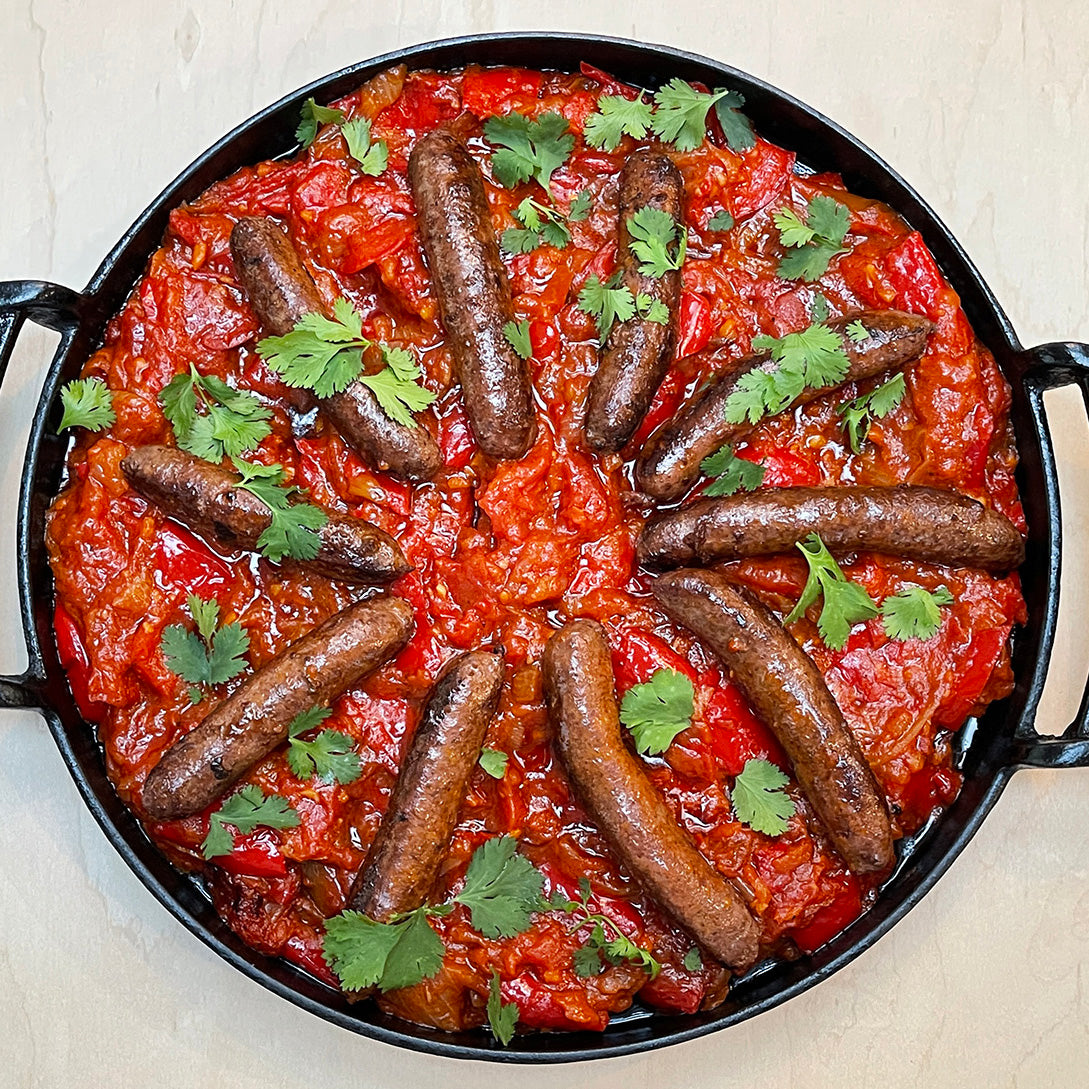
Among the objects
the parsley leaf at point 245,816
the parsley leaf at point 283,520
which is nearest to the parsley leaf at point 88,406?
the parsley leaf at point 283,520

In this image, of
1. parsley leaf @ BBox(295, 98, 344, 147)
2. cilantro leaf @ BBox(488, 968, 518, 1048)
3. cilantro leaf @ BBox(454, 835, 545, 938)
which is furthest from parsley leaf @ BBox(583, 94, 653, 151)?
cilantro leaf @ BBox(488, 968, 518, 1048)

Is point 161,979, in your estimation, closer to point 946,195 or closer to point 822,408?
point 822,408

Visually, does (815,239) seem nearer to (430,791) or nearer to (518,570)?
(518,570)

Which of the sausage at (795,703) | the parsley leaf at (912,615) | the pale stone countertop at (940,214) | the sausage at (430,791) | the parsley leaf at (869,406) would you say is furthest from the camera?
the pale stone countertop at (940,214)

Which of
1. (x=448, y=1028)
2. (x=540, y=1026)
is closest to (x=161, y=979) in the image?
(x=448, y=1028)

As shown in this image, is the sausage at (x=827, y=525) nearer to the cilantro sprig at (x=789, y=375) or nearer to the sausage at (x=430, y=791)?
the cilantro sprig at (x=789, y=375)

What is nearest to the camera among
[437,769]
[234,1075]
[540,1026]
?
[437,769]
